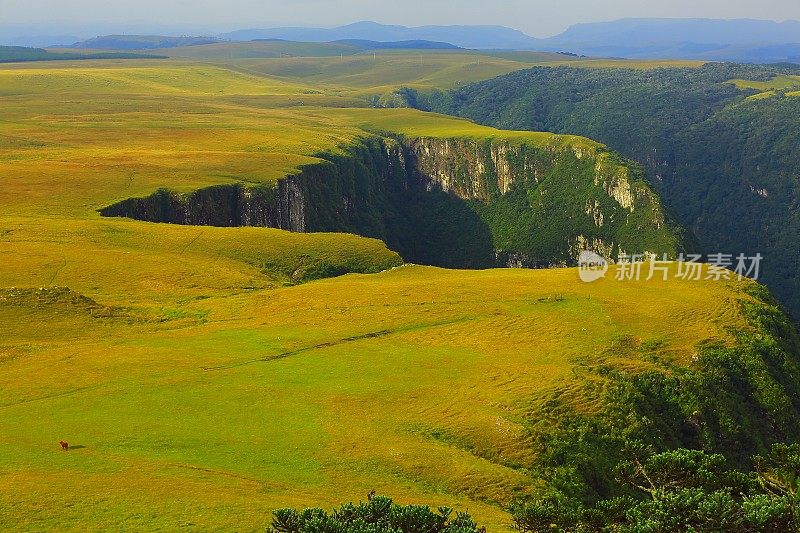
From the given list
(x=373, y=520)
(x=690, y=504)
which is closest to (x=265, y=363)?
(x=373, y=520)

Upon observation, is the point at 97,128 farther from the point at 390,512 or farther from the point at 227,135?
the point at 390,512

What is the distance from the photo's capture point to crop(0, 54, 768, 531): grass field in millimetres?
36844

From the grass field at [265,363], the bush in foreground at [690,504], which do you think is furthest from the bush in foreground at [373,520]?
the grass field at [265,363]

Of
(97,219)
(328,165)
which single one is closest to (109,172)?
(97,219)

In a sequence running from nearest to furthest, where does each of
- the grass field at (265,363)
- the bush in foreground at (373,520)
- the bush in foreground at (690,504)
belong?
the bush in foreground at (373,520) < the bush in foreground at (690,504) < the grass field at (265,363)

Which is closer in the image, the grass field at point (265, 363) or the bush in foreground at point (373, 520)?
the bush in foreground at point (373, 520)

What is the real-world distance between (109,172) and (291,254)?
44.7 metres

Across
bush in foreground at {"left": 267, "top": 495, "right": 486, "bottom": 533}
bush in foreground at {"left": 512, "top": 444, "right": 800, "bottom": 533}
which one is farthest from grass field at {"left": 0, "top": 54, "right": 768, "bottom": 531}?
bush in foreground at {"left": 512, "top": 444, "right": 800, "bottom": 533}

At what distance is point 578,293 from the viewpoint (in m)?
79.4

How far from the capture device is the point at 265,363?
56344 mm

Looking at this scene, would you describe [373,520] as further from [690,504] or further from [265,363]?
[265,363]

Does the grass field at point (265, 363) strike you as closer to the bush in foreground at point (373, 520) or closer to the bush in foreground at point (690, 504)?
the bush in foreground at point (373, 520)

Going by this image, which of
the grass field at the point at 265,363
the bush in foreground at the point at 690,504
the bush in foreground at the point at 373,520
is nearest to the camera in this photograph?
the bush in foreground at the point at 373,520

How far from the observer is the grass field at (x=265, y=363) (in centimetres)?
3684
